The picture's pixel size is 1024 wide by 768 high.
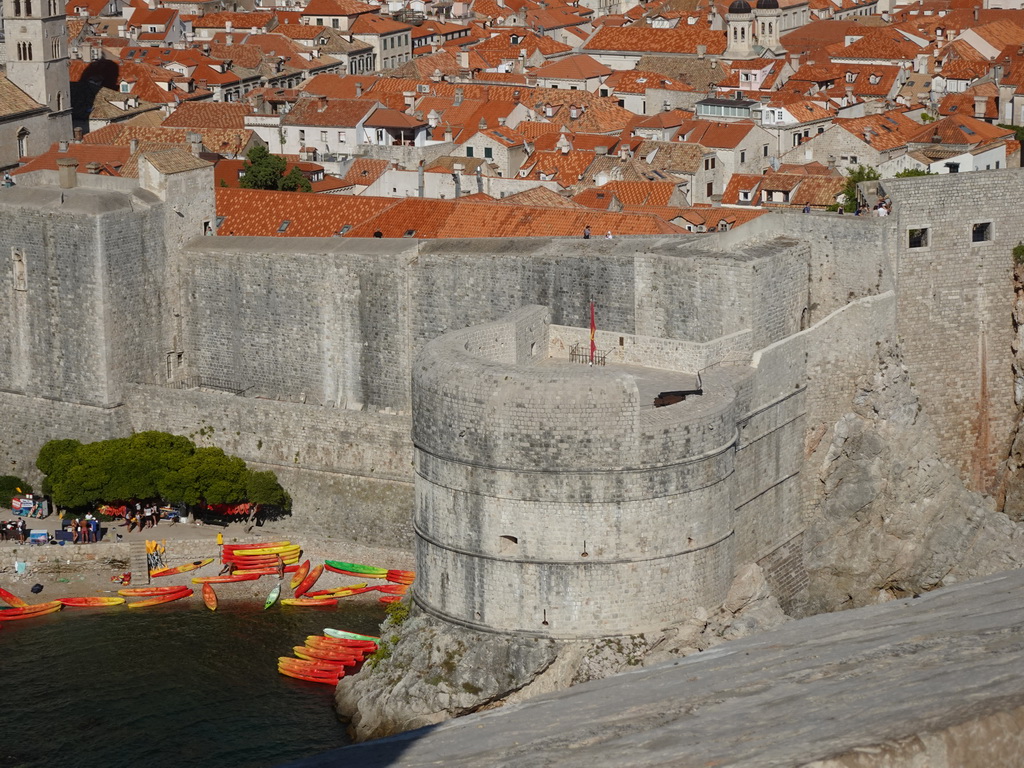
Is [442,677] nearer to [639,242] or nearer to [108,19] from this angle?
[639,242]

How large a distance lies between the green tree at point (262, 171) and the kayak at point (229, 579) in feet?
77.7

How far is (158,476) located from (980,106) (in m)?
57.3

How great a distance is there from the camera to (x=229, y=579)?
48219 millimetres

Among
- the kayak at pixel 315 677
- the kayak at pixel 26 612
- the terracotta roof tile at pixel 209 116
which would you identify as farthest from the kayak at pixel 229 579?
the terracotta roof tile at pixel 209 116

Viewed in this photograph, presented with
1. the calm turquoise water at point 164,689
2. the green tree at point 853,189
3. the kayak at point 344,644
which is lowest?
the calm turquoise water at point 164,689

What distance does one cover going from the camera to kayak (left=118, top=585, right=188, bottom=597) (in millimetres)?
47969

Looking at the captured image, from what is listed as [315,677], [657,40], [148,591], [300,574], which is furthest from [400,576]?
[657,40]

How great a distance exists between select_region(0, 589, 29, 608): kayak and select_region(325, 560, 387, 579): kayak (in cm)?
669

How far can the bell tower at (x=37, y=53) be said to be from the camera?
8888cm

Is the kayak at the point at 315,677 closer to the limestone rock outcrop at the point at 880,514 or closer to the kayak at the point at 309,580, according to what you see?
the kayak at the point at 309,580

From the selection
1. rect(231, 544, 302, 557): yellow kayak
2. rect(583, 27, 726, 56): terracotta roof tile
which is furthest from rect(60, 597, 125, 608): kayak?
rect(583, 27, 726, 56): terracotta roof tile

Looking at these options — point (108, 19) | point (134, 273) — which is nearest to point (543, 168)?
point (134, 273)

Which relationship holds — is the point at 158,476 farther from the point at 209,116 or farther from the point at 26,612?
the point at 209,116

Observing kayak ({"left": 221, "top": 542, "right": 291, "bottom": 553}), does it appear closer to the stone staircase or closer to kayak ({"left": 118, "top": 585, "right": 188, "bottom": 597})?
kayak ({"left": 118, "top": 585, "right": 188, "bottom": 597})
